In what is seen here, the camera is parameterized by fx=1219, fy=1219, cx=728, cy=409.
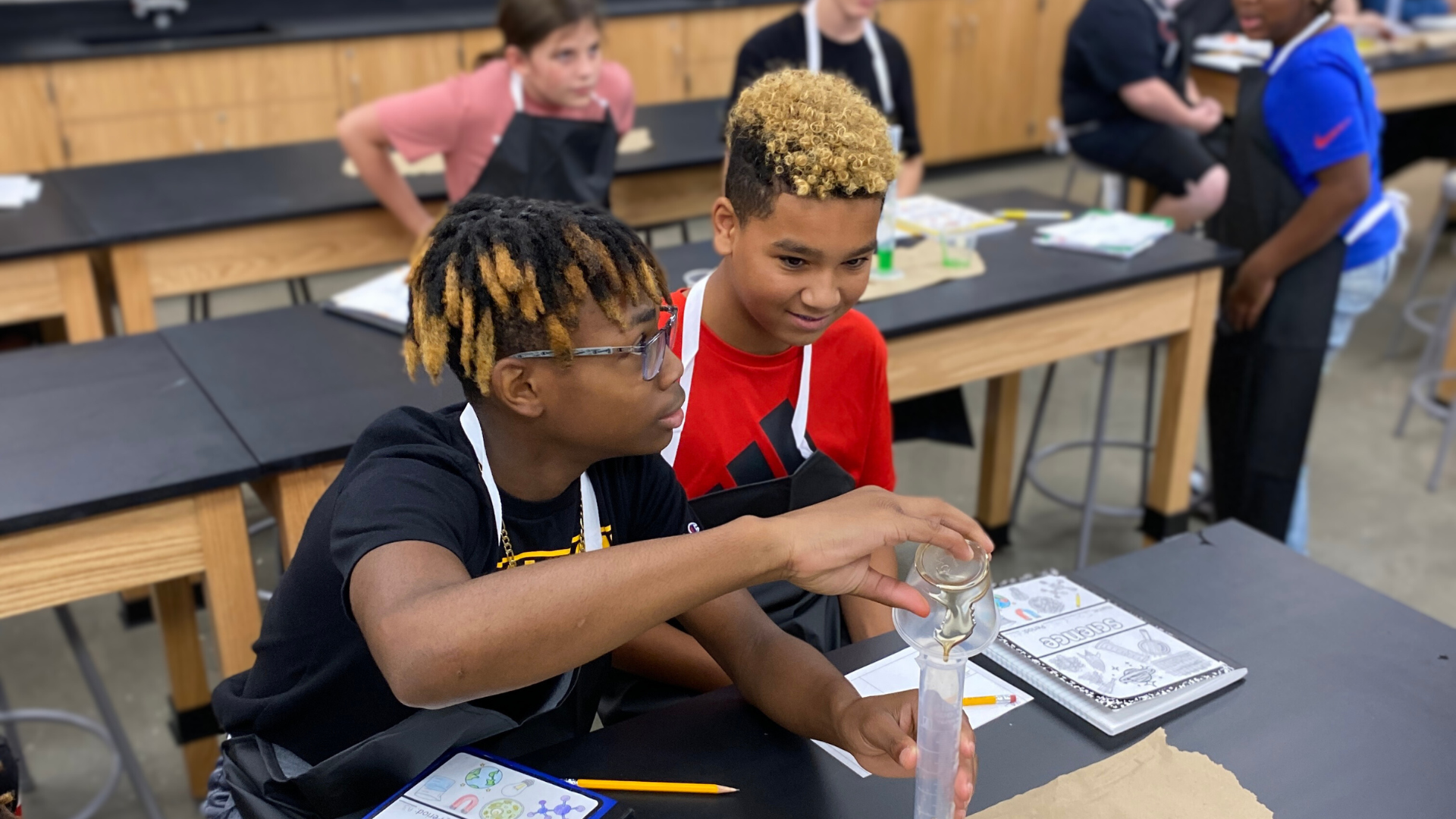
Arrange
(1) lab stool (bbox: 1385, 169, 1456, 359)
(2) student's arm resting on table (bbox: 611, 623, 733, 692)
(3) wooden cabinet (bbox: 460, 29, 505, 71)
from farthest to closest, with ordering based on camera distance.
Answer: (3) wooden cabinet (bbox: 460, 29, 505, 71) < (1) lab stool (bbox: 1385, 169, 1456, 359) < (2) student's arm resting on table (bbox: 611, 623, 733, 692)

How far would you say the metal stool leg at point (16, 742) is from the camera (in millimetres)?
2143

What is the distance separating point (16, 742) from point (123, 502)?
107 centimetres

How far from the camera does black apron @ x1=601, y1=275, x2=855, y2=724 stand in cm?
135

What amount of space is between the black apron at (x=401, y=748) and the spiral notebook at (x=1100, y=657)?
1.36 feet

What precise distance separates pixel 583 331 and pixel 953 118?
203 inches

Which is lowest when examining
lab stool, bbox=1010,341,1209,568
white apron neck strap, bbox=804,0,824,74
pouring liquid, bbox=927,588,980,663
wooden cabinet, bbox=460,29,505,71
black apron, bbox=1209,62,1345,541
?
lab stool, bbox=1010,341,1209,568

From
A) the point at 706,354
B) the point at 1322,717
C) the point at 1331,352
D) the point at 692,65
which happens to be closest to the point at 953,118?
the point at 692,65

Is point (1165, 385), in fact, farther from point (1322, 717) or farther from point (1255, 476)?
point (1322, 717)

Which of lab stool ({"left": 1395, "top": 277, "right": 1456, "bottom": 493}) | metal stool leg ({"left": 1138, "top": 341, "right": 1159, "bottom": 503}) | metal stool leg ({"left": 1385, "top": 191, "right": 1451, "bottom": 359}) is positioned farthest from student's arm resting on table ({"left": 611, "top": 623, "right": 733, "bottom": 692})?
metal stool leg ({"left": 1385, "top": 191, "right": 1451, "bottom": 359})

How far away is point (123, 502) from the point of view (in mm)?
1517

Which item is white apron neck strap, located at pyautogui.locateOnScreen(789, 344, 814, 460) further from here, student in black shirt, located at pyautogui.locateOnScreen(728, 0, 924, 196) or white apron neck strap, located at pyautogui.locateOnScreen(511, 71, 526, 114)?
student in black shirt, located at pyautogui.locateOnScreen(728, 0, 924, 196)

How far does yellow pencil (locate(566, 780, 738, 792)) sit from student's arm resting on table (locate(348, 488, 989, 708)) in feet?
0.57

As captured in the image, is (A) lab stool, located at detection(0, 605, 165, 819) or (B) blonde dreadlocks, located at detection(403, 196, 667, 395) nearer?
(B) blonde dreadlocks, located at detection(403, 196, 667, 395)

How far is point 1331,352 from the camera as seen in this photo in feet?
8.77
